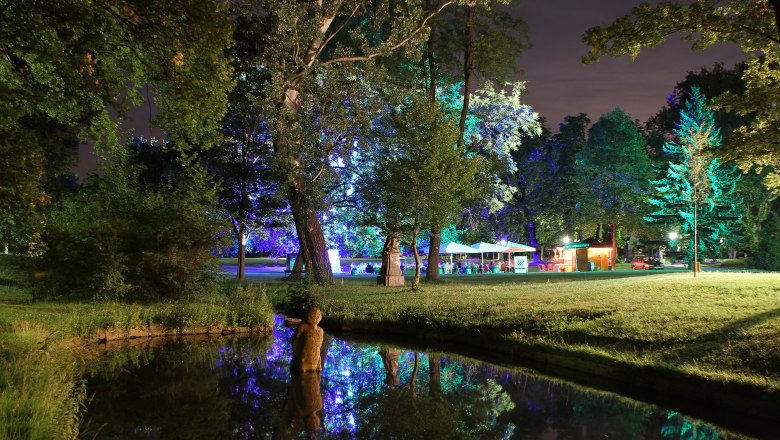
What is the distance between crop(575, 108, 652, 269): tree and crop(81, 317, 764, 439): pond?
45.9 m

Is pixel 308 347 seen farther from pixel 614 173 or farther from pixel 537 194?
pixel 537 194

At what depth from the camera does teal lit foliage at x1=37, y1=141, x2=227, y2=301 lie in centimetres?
1864

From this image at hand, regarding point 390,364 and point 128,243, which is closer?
point 390,364

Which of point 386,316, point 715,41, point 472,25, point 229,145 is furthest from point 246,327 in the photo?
point 472,25

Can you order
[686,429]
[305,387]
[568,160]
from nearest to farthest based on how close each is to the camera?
[686,429] → [305,387] → [568,160]

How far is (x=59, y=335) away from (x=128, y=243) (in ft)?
23.4

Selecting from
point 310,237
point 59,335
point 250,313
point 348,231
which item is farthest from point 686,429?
point 348,231

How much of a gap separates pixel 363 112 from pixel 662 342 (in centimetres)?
1772

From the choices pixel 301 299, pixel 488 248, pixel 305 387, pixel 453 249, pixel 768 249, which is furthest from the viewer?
pixel 488 248

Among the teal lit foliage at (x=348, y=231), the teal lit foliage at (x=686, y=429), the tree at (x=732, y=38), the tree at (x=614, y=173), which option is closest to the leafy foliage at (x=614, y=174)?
the tree at (x=614, y=173)

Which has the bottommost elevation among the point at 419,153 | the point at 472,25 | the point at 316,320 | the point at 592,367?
the point at 592,367

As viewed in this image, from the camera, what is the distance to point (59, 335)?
12.9m

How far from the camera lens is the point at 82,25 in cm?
1091

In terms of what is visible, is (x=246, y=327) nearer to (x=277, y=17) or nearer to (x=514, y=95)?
(x=277, y=17)
